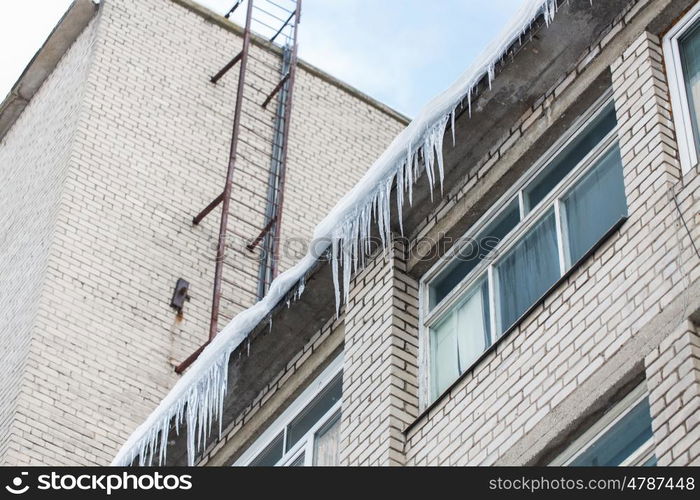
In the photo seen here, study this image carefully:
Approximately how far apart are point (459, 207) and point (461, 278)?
479mm

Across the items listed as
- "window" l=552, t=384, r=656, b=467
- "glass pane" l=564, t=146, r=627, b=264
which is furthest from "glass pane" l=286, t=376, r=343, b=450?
"window" l=552, t=384, r=656, b=467

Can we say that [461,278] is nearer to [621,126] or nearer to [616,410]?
[621,126]

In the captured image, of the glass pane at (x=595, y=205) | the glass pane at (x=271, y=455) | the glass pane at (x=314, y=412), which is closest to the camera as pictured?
the glass pane at (x=595, y=205)

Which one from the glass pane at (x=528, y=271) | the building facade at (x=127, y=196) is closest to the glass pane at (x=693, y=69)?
the glass pane at (x=528, y=271)

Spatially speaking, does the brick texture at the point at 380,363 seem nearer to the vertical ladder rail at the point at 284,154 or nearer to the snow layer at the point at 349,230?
the snow layer at the point at 349,230

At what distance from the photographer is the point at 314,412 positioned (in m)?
11.0

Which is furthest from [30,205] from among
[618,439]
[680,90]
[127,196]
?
[618,439]

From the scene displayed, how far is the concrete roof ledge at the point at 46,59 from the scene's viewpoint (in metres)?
19.5

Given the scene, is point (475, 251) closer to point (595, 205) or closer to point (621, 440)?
point (595, 205)

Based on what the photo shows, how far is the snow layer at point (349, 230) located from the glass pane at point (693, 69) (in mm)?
944

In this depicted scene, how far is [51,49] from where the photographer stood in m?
20.1

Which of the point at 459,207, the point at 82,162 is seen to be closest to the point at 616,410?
the point at 459,207

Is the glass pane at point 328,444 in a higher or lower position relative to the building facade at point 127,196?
lower

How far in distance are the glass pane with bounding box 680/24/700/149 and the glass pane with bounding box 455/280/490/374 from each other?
1.77m
